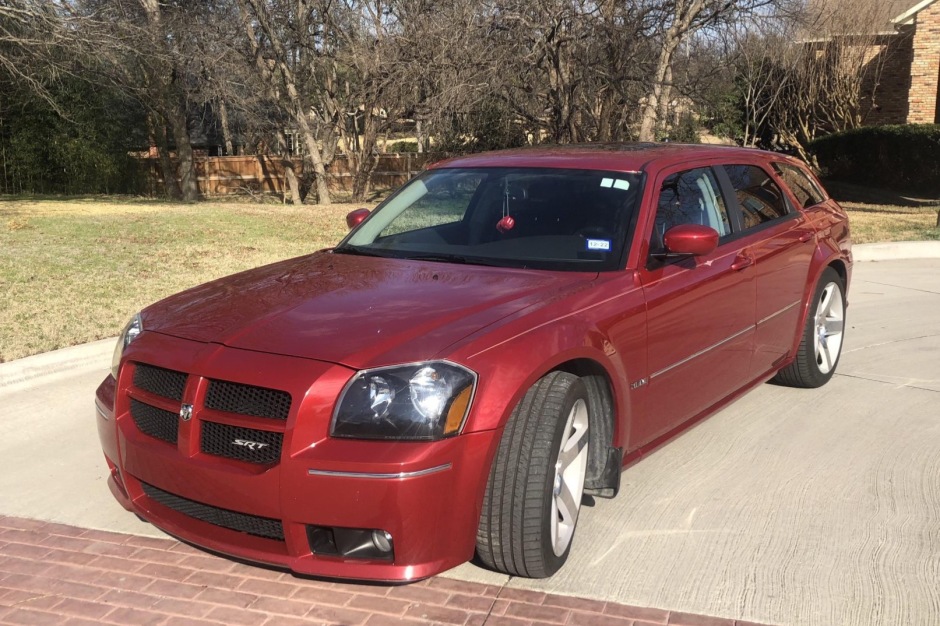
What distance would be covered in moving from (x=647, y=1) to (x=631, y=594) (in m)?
17.0

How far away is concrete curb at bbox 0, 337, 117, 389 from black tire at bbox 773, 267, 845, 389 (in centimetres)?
490

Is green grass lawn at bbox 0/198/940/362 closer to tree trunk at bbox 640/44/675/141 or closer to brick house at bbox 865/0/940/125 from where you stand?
tree trunk at bbox 640/44/675/141


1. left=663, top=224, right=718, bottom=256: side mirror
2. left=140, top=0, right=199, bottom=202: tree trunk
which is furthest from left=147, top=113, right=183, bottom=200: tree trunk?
left=663, top=224, right=718, bottom=256: side mirror

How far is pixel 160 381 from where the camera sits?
3.57 metres

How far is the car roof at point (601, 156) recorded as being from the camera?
473cm

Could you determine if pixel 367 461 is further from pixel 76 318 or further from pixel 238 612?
pixel 76 318

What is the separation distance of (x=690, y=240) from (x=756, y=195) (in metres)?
1.61

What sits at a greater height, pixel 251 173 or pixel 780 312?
pixel 780 312

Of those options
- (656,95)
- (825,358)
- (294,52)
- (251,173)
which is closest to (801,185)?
(825,358)

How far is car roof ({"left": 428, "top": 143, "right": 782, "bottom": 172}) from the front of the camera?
15.5 feet

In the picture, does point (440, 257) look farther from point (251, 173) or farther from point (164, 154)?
point (251, 173)

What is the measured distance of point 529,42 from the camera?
61.1 ft

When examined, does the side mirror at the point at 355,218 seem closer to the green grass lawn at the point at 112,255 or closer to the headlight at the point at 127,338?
the headlight at the point at 127,338

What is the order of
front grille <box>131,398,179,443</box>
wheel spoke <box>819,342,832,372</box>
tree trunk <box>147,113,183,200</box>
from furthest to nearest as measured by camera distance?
tree trunk <box>147,113,183,200</box>
wheel spoke <box>819,342,832,372</box>
front grille <box>131,398,179,443</box>
